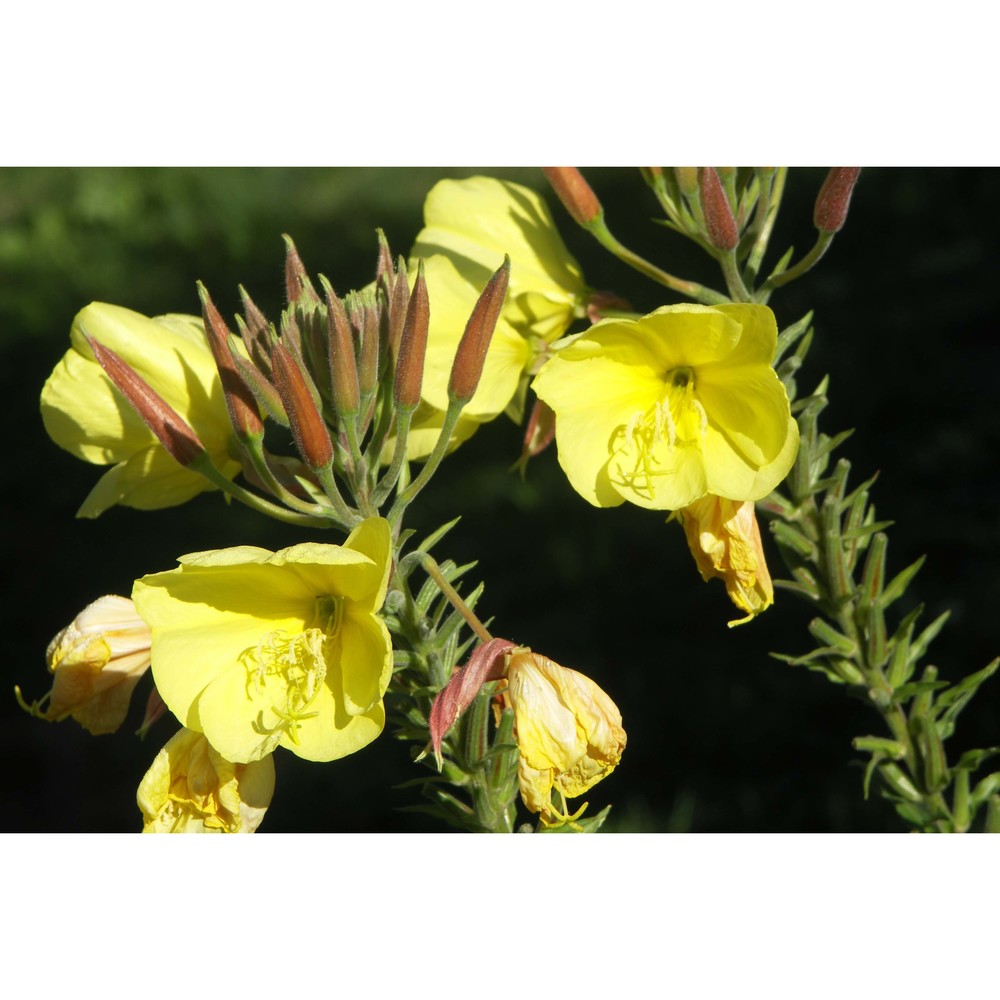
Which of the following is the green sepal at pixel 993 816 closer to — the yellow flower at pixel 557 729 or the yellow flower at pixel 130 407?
the yellow flower at pixel 557 729

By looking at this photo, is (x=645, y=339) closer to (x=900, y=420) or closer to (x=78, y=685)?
(x=78, y=685)

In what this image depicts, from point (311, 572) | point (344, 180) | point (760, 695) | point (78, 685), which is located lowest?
point (760, 695)

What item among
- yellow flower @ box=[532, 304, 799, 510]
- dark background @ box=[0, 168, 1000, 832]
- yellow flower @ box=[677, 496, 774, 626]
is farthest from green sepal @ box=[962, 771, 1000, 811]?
dark background @ box=[0, 168, 1000, 832]

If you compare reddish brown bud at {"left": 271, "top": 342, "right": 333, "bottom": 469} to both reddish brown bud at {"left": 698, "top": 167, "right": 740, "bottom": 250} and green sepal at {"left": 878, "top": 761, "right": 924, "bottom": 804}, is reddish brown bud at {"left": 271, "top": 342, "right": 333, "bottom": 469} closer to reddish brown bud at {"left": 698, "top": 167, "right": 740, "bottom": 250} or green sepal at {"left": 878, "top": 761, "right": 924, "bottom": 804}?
reddish brown bud at {"left": 698, "top": 167, "right": 740, "bottom": 250}

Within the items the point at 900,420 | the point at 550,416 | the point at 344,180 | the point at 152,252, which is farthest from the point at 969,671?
the point at 152,252

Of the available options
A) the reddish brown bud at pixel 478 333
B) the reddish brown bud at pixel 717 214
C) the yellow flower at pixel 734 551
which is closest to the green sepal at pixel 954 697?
the yellow flower at pixel 734 551
